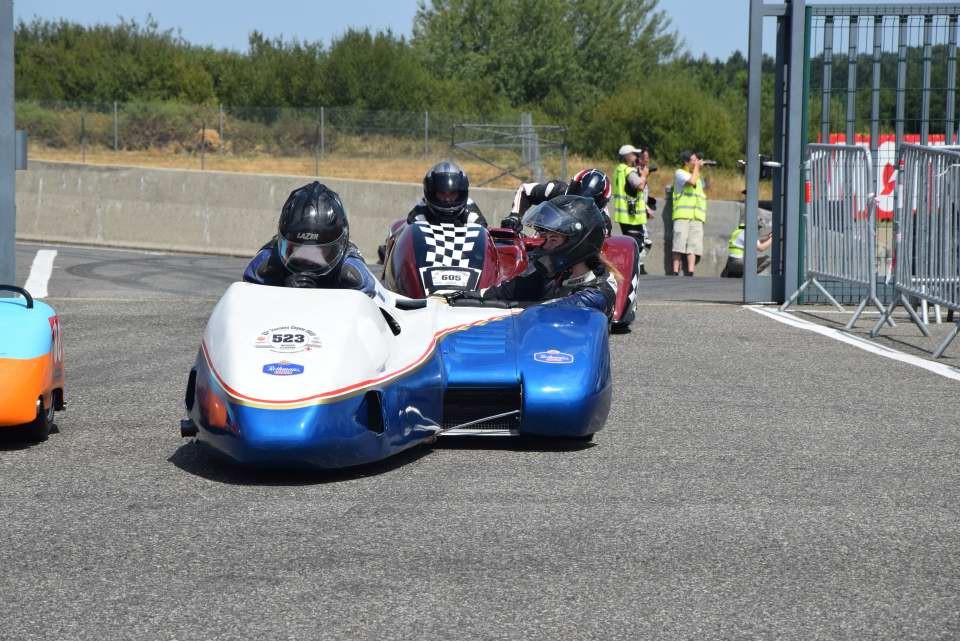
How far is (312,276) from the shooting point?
707 centimetres

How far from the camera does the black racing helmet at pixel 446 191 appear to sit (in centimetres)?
1098

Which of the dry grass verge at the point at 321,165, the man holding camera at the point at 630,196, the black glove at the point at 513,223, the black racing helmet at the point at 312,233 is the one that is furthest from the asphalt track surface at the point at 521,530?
the dry grass verge at the point at 321,165

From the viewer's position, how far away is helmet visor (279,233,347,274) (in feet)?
23.0

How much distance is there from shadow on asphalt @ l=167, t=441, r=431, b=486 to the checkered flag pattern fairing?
3408mm

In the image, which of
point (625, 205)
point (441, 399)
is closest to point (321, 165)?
point (625, 205)

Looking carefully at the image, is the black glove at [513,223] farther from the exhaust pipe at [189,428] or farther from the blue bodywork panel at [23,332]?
the exhaust pipe at [189,428]

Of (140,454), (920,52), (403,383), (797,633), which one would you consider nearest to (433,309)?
(403,383)

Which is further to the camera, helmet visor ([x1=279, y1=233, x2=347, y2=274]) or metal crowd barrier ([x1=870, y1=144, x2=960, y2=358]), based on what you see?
metal crowd barrier ([x1=870, y1=144, x2=960, y2=358])

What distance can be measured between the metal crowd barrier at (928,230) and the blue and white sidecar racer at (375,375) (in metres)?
4.40

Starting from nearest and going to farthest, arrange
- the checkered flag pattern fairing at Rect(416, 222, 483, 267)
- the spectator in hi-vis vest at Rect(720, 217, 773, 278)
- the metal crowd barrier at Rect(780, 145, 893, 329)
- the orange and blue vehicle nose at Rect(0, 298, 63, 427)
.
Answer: the orange and blue vehicle nose at Rect(0, 298, 63, 427)
the checkered flag pattern fairing at Rect(416, 222, 483, 267)
the metal crowd barrier at Rect(780, 145, 893, 329)
the spectator in hi-vis vest at Rect(720, 217, 773, 278)

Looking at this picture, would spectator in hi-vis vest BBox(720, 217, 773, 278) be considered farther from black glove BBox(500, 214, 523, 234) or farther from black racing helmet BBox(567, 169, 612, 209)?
black glove BBox(500, 214, 523, 234)

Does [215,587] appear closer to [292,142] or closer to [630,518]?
[630,518]

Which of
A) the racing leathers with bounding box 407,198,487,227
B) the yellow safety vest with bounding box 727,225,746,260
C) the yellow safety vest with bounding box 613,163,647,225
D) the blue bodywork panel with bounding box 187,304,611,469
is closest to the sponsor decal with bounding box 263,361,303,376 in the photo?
the blue bodywork panel with bounding box 187,304,611,469

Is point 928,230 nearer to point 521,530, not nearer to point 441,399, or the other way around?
point 441,399
